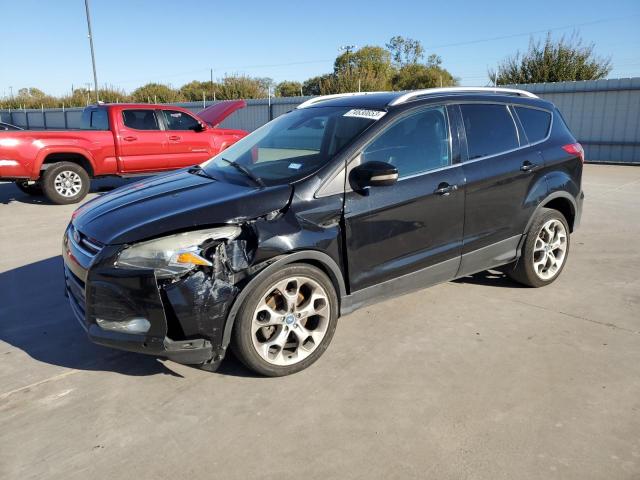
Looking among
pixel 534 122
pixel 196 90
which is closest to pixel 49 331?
pixel 534 122

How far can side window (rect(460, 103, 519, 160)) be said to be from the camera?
4.07 meters

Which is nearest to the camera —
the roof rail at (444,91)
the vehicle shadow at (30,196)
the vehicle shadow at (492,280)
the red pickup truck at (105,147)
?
the roof rail at (444,91)

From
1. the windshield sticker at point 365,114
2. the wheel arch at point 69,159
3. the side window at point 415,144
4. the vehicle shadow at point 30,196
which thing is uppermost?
the windshield sticker at point 365,114

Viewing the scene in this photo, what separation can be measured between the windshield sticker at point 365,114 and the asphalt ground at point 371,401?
159cm

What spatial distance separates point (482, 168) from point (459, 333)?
1306mm

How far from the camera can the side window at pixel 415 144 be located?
3617 mm

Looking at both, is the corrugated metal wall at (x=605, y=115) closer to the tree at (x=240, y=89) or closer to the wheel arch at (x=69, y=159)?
the wheel arch at (x=69, y=159)

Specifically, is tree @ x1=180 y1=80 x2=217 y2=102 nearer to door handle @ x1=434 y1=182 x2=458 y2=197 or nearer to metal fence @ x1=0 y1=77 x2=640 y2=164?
metal fence @ x1=0 y1=77 x2=640 y2=164

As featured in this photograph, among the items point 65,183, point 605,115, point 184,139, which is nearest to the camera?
point 65,183

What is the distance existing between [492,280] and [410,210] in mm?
1811

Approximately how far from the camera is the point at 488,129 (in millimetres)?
4211

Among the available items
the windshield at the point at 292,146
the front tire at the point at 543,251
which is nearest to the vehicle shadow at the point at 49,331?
the windshield at the point at 292,146

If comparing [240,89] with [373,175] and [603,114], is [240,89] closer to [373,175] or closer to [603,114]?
[603,114]

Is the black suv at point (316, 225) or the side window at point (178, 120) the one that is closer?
the black suv at point (316, 225)
